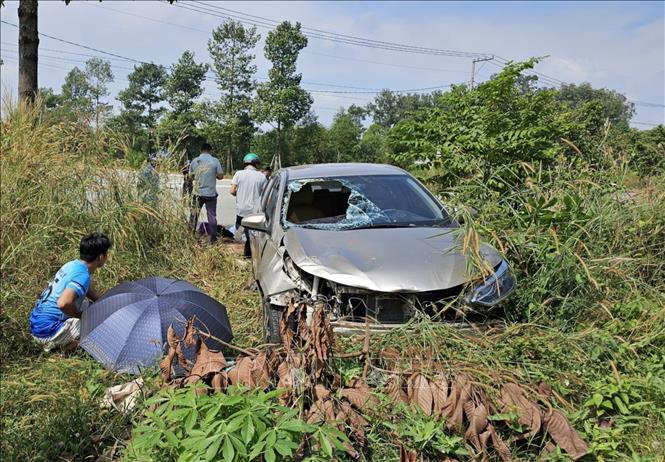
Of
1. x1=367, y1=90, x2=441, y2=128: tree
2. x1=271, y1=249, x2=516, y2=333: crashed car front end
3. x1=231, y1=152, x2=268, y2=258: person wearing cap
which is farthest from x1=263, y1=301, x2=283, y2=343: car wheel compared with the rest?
x1=367, y1=90, x2=441, y2=128: tree

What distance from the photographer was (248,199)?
8258 millimetres

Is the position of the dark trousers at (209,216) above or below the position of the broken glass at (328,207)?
below

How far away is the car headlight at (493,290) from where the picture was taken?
3.83 metres

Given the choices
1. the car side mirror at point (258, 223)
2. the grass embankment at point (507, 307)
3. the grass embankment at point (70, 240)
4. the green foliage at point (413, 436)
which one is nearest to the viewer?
the green foliage at point (413, 436)

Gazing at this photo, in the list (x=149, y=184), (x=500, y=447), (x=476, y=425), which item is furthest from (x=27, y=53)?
(x=500, y=447)

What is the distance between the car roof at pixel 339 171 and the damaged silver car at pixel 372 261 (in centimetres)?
22

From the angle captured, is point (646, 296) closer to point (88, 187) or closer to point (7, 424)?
point (7, 424)

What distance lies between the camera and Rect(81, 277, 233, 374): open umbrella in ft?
12.3

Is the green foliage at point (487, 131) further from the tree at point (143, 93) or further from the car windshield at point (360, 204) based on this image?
the tree at point (143, 93)

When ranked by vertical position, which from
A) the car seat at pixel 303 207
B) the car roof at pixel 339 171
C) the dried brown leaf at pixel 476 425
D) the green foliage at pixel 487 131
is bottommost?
the dried brown leaf at pixel 476 425

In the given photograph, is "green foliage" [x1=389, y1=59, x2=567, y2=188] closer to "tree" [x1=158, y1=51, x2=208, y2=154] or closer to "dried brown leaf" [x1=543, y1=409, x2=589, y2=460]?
"dried brown leaf" [x1=543, y1=409, x2=589, y2=460]

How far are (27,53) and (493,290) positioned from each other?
23.5ft

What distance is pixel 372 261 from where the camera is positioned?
393 cm

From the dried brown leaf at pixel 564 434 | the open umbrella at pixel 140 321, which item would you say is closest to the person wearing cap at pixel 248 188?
the open umbrella at pixel 140 321
